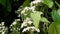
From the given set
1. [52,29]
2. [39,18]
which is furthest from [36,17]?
[52,29]

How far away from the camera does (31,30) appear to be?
116 cm

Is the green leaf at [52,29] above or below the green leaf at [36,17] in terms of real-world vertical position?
below

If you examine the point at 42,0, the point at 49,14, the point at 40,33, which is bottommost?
the point at 40,33

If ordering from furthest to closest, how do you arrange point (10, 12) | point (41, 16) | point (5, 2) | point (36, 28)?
point (10, 12) < point (5, 2) < point (41, 16) < point (36, 28)

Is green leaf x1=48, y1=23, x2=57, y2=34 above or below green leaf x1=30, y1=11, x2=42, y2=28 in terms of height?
below

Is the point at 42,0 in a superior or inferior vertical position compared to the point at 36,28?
superior

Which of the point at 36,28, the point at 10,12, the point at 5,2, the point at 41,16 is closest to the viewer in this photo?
the point at 36,28

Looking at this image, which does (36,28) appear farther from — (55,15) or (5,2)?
(5,2)

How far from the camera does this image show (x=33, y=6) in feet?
4.10

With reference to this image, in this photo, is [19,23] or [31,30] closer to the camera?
[31,30]

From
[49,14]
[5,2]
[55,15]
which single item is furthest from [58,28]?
[5,2]

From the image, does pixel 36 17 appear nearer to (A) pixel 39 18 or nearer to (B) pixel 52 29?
(A) pixel 39 18

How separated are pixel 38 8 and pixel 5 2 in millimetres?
322

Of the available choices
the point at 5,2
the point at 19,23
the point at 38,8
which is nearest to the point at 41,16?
the point at 38,8
